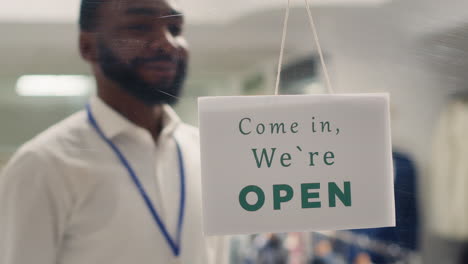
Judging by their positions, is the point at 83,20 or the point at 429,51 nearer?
the point at 83,20

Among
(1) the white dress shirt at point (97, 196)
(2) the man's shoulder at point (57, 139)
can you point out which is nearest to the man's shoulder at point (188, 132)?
(1) the white dress shirt at point (97, 196)

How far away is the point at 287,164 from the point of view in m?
0.46

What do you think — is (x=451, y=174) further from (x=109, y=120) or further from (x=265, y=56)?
(x=109, y=120)

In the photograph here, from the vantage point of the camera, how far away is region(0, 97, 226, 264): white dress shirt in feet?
1.57

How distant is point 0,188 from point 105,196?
105mm

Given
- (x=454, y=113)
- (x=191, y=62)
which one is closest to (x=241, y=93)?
(x=191, y=62)

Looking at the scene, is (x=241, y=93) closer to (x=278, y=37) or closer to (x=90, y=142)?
(x=278, y=37)

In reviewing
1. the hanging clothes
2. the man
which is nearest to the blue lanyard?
the man

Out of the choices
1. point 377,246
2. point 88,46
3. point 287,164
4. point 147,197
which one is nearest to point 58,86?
point 88,46

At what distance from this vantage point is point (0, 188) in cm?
49

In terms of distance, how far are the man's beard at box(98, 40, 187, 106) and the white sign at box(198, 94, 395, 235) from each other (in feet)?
0.33

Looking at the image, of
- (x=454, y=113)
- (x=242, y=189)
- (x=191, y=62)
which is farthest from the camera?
(x=454, y=113)

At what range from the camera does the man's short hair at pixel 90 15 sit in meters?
0.53

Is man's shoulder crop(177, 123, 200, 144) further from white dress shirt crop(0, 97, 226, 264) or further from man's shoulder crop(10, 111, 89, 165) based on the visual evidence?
man's shoulder crop(10, 111, 89, 165)
